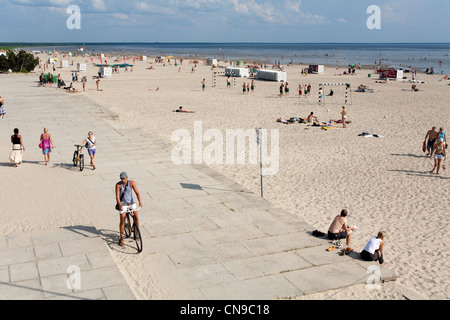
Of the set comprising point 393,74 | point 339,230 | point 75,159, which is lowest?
point 339,230

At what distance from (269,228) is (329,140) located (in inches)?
453

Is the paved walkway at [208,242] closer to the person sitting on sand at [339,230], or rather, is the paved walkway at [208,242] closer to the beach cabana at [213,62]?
the person sitting on sand at [339,230]

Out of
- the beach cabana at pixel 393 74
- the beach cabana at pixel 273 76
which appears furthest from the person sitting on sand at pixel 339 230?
the beach cabana at pixel 393 74

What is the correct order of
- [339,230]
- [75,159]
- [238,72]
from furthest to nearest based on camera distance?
[238,72], [75,159], [339,230]

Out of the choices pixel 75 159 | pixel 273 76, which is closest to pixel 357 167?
pixel 75 159

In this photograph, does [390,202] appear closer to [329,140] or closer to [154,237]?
[154,237]

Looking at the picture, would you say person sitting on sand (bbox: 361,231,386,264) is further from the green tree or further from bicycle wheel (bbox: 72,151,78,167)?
the green tree

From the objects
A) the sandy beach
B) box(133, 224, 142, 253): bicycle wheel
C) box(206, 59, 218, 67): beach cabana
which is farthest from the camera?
box(206, 59, 218, 67): beach cabana

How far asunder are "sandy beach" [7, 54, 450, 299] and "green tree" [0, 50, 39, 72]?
23.9 metres

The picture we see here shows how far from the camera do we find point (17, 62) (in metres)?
54.0

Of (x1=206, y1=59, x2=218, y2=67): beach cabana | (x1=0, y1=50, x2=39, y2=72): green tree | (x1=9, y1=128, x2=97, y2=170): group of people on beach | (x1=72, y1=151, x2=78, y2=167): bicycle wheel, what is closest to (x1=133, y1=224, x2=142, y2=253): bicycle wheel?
(x1=9, y1=128, x2=97, y2=170): group of people on beach

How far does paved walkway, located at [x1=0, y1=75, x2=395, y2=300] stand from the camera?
7164 millimetres

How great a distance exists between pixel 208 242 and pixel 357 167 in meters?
8.49

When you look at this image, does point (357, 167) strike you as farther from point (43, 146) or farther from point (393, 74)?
point (393, 74)
